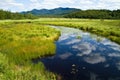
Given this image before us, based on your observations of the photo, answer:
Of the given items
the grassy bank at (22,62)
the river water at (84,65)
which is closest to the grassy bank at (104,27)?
the river water at (84,65)

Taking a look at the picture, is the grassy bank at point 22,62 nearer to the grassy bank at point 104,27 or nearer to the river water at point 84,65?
the river water at point 84,65

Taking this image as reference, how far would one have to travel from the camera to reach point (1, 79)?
1356 centimetres

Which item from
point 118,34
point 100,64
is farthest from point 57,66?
point 118,34

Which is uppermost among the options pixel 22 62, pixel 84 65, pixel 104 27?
pixel 22 62

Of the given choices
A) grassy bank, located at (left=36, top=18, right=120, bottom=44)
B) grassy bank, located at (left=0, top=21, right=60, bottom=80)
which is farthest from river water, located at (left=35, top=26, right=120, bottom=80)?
grassy bank, located at (left=36, top=18, right=120, bottom=44)

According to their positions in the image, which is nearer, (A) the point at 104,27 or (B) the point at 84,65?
(B) the point at 84,65

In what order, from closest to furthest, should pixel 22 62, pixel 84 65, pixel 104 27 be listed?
pixel 22 62 < pixel 84 65 < pixel 104 27

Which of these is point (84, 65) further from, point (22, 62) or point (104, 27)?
point (104, 27)

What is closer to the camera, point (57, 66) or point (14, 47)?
point (57, 66)

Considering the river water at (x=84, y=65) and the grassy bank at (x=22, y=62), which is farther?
the river water at (x=84, y=65)

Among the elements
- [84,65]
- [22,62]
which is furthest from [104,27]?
[22,62]

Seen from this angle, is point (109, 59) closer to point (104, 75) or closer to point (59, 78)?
point (104, 75)

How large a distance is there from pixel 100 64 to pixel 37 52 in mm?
7800

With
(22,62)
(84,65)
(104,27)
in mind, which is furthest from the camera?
(104,27)
